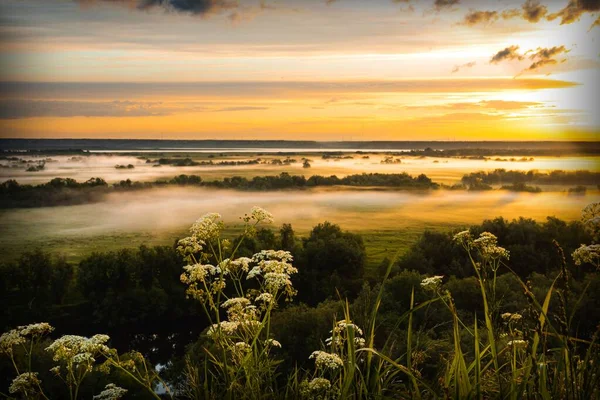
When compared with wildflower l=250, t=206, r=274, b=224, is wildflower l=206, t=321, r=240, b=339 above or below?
below

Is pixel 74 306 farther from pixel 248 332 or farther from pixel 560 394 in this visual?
pixel 560 394

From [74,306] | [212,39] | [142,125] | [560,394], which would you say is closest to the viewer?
[560,394]

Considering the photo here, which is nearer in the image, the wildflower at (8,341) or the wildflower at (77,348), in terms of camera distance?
the wildflower at (77,348)

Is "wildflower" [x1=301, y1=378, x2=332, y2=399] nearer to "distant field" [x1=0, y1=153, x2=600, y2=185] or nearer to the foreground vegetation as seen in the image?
the foreground vegetation

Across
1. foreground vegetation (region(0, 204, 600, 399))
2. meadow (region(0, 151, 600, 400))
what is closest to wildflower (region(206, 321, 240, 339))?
foreground vegetation (region(0, 204, 600, 399))

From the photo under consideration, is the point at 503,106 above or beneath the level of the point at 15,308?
above

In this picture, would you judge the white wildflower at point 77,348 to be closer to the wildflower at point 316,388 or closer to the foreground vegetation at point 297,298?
the wildflower at point 316,388

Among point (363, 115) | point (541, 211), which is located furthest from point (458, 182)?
point (363, 115)

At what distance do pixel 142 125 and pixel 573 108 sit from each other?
5.51 m

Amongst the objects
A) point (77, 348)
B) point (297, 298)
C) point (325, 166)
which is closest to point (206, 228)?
point (77, 348)

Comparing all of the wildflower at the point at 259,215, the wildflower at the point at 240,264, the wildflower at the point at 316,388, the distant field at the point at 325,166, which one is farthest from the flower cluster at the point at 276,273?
the distant field at the point at 325,166

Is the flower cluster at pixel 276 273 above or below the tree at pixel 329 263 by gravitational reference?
above

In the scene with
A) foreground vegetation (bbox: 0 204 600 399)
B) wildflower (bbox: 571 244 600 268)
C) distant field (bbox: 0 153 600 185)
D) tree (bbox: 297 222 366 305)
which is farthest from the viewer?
tree (bbox: 297 222 366 305)

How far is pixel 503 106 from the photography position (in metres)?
7.46
